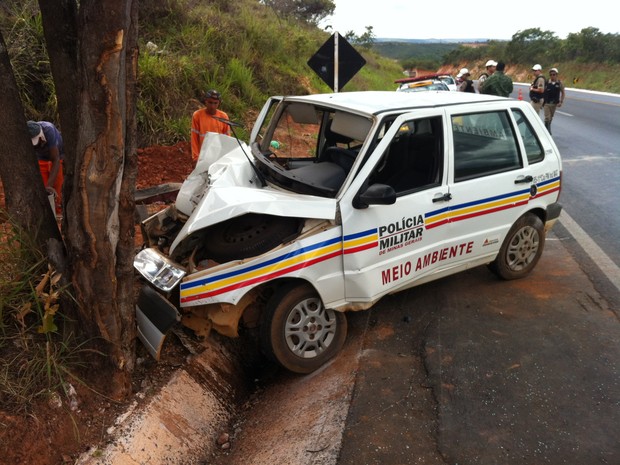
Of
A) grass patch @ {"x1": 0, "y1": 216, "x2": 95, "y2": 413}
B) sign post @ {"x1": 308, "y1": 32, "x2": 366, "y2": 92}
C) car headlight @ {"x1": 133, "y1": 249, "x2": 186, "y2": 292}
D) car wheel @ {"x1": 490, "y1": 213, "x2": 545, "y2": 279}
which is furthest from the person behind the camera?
sign post @ {"x1": 308, "y1": 32, "x2": 366, "y2": 92}

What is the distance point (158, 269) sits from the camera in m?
3.54

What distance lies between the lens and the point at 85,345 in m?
3.11

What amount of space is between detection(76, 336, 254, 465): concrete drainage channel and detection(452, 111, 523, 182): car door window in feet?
8.03

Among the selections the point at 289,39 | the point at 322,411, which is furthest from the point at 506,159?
the point at 289,39

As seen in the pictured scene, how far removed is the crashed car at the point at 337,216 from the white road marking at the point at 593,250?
92 cm

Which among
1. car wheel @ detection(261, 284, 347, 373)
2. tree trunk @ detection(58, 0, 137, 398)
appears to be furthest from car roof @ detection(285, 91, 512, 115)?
tree trunk @ detection(58, 0, 137, 398)

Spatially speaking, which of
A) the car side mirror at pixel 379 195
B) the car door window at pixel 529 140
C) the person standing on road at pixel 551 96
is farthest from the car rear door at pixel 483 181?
the person standing on road at pixel 551 96

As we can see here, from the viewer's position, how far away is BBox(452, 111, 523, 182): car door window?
4.15 m

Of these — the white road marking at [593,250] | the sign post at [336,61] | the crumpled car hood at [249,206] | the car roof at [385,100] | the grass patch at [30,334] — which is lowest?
the white road marking at [593,250]

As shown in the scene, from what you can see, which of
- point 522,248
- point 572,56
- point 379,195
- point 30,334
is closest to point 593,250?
point 522,248

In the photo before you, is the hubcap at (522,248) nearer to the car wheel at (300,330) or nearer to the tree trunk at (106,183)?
the car wheel at (300,330)

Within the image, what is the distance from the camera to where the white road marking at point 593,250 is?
510cm

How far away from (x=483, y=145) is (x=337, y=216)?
171 centimetres

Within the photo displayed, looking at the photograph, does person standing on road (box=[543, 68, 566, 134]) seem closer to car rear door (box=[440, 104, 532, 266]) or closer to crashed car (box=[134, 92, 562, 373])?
crashed car (box=[134, 92, 562, 373])
